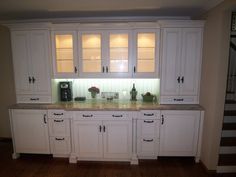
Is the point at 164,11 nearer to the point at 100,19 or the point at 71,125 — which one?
the point at 100,19

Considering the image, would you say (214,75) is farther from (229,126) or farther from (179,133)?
(229,126)

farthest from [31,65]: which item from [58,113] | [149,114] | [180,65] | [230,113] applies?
[230,113]

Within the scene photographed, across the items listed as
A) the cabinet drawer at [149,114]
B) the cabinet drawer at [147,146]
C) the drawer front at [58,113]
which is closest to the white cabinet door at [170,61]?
the cabinet drawer at [149,114]

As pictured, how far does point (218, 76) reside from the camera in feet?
7.95

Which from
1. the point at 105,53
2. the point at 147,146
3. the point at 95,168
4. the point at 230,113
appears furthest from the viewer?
the point at 230,113

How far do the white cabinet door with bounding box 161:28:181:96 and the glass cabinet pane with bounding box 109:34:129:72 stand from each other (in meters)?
0.64

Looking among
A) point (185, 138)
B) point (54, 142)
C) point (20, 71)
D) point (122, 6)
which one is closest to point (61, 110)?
point (54, 142)

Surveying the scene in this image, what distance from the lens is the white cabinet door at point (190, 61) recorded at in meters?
2.81

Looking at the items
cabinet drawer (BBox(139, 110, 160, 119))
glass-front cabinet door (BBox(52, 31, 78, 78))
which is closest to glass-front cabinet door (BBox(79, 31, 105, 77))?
glass-front cabinet door (BBox(52, 31, 78, 78))

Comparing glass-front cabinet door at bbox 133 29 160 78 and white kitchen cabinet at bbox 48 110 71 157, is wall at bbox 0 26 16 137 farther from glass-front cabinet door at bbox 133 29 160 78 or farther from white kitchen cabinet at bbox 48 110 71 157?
glass-front cabinet door at bbox 133 29 160 78

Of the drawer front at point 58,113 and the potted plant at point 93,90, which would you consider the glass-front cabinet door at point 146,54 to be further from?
the drawer front at point 58,113

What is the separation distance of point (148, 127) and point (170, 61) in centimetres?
118

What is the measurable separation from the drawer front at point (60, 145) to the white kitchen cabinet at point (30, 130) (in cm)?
11

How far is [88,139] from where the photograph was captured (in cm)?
289
